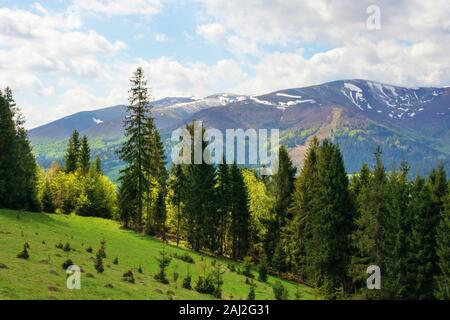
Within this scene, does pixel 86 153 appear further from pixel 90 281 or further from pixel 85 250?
pixel 90 281

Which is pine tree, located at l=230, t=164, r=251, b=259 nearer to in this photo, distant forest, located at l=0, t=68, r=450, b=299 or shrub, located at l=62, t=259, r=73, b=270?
distant forest, located at l=0, t=68, r=450, b=299

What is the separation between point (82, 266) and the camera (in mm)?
29656

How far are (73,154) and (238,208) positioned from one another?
40.9 meters

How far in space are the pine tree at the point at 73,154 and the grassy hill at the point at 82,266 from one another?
34.6 m

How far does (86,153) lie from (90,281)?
67701 mm

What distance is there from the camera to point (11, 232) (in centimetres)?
3741

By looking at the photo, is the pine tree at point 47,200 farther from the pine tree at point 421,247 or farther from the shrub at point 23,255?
the pine tree at point 421,247

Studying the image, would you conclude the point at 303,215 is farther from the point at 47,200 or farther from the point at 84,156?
the point at 84,156

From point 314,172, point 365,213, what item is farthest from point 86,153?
point 365,213

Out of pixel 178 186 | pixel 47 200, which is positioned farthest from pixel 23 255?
pixel 47 200

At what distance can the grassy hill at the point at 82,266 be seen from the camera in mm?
22539

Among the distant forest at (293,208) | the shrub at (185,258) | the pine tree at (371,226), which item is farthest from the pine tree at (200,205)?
the pine tree at (371,226)

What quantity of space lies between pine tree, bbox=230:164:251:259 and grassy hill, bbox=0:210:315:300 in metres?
13.6
